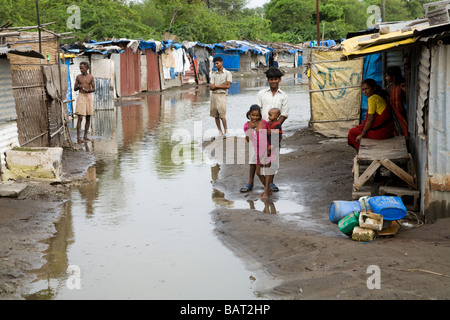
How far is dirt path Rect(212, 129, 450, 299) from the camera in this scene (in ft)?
14.4

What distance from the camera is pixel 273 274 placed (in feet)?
16.6

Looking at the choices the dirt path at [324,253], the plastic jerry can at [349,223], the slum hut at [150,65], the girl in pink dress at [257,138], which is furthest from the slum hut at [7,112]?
the slum hut at [150,65]

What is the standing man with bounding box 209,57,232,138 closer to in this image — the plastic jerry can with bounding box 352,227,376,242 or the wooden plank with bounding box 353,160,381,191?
the wooden plank with bounding box 353,160,381,191

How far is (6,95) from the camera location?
8570 millimetres

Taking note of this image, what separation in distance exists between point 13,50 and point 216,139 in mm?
6014

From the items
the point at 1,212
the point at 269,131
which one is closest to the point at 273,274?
the point at 269,131

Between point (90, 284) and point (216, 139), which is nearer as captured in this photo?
point (90, 284)

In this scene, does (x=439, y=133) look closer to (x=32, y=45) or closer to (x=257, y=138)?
(x=257, y=138)

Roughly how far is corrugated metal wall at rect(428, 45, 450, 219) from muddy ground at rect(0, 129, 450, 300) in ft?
0.86

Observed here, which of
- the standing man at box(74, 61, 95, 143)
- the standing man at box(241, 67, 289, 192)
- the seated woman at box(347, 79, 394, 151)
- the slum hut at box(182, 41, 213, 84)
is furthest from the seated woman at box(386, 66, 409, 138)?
the slum hut at box(182, 41, 213, 84)

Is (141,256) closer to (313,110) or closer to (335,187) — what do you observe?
(335,187)

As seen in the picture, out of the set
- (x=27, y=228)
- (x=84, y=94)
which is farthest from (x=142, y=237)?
(x=84, y=94)

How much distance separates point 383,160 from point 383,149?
669 mm
